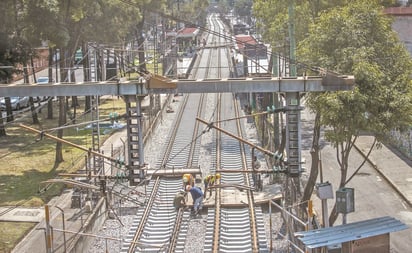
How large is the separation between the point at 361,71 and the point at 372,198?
881cm

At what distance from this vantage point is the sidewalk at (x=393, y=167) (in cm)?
2461

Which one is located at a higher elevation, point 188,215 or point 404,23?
point 404,23

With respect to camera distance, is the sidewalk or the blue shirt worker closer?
the blue shirt worker

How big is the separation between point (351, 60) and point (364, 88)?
0.94 meters

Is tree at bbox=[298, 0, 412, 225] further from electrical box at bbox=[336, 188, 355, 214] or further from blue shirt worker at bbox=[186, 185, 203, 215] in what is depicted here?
blue shirt worker at bbox=[186, 185, 203, 215]

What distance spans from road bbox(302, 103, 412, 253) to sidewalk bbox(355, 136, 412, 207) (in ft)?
0.64

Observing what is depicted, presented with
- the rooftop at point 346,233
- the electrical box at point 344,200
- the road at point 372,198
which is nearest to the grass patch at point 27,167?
the rooftop at point 346,233

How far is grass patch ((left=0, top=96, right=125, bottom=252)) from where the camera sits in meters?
20.3

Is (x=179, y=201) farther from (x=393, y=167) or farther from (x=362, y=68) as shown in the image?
(x=393, y=167)

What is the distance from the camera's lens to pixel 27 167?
92.4ft

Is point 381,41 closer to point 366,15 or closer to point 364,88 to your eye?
point 366,15

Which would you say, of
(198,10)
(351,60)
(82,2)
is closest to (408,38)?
(82,2)

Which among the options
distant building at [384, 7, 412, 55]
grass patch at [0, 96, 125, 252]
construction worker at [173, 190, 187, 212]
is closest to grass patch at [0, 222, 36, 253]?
grass patch at [0, 96, 125, 252]

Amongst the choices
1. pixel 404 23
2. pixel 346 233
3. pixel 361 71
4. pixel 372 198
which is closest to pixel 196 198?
pixel 372 198
